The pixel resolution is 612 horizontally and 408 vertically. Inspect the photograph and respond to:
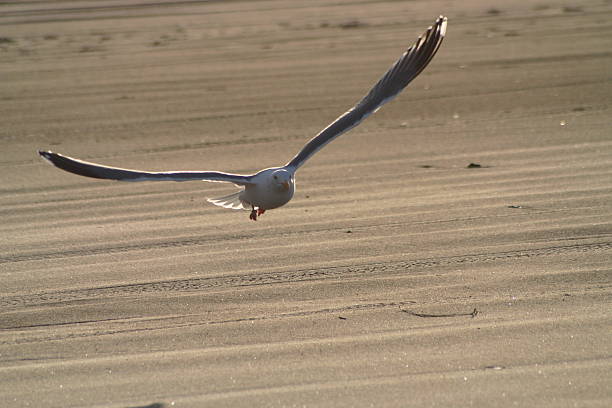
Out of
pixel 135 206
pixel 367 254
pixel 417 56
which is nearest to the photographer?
pixel 367 254

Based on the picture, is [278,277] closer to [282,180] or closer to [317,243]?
[282,180]

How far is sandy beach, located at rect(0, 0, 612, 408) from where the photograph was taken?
17.6ft

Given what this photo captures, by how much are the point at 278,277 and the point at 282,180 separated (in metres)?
0.67

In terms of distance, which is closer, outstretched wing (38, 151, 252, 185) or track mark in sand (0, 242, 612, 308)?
outstretched wing (38, 151, 252, 185)

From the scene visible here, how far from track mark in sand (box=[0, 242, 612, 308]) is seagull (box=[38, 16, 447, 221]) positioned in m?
0.61

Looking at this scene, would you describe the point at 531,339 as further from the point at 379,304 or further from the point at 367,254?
the point at 367,254

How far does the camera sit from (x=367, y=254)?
7.67m

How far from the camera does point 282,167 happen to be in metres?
7.70

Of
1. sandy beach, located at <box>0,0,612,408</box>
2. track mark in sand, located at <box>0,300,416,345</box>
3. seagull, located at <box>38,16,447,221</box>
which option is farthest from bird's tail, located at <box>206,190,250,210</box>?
track mark in sand, located at <box>0,300,416,345</box>

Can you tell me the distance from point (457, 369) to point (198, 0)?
2819 cm

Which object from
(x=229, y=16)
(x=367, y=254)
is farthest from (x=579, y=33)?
(x=367, y=254)

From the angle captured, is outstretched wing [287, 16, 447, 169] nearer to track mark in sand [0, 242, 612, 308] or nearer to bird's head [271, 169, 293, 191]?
bird's head [271, 169, 293, 191]

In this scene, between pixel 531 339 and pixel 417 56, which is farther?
pixel 417 56

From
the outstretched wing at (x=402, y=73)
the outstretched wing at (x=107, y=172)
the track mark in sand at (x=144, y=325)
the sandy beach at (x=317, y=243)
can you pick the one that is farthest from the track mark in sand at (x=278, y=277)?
the outstretched wing at (x=402, y=73)
